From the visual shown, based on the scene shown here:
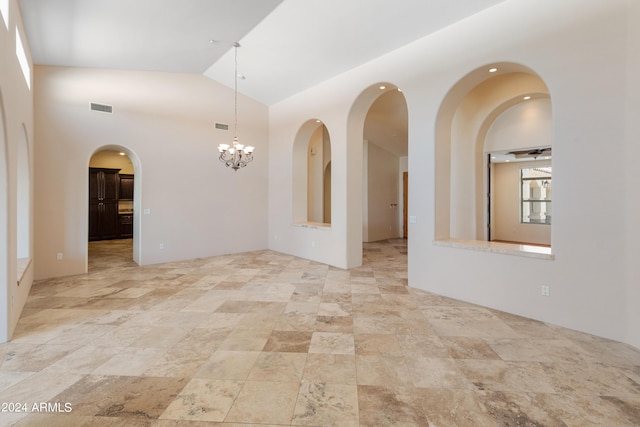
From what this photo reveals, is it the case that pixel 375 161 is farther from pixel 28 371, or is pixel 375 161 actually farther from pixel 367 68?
pixel 28 371

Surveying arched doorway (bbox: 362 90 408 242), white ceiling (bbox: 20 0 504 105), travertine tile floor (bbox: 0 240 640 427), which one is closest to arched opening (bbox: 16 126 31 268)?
travertine tile floor (bbox: 0 240 640 427)

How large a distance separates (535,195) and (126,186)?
13198 mm

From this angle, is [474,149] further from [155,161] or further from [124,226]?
[124,226]

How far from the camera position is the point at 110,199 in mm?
9984

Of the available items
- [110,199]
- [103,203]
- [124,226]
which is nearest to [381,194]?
[124,226]

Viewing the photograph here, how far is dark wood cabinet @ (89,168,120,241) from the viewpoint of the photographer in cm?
966

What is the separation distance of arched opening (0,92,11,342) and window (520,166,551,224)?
34.9ft

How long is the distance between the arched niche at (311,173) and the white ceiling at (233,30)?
5.40 feet

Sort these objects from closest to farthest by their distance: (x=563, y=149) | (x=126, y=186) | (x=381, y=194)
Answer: (x=563, y=149) → (x=381, y=194) → (x=126, y=186)

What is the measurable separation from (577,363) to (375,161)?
788cm

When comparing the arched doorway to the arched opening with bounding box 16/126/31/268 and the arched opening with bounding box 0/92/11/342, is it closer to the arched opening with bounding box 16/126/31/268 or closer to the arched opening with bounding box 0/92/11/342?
the arched opening with bounding box 0/92/11/342

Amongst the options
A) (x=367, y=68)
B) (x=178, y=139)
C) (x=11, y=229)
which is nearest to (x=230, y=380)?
(x=11, y=229)

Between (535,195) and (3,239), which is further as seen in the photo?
(535,195)

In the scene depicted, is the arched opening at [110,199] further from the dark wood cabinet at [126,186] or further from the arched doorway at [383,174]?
the arched doorway at [383,174]
